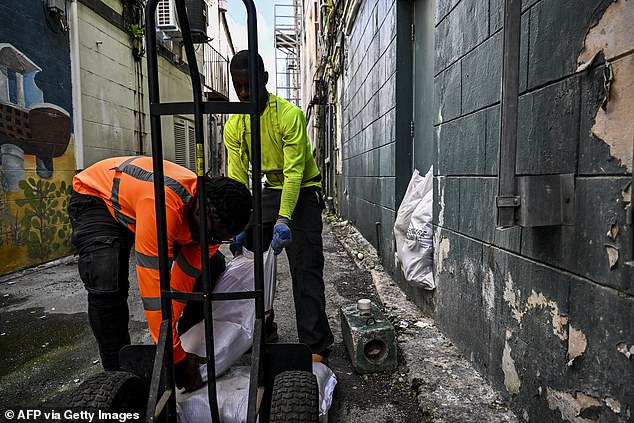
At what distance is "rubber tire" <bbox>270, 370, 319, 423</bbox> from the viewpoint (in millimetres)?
1545

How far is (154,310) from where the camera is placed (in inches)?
68.7

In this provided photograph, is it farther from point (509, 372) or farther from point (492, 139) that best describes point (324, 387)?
point (492, 139)

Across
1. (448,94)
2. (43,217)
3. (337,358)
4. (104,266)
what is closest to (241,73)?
(104,266)

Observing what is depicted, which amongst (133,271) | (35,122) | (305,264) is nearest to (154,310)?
(305,264)

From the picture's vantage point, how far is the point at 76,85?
20.5 ft

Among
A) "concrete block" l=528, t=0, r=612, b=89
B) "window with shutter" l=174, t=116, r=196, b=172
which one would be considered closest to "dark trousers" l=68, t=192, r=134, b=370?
"concrete block" l=528, t=0, r=612, b=89

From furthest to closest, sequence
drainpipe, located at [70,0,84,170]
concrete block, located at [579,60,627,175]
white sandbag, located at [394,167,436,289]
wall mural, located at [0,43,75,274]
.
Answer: drainpipe, located at [70,0,84,170]
wall mural, located at [0,43,75,274]
white sandbag, located at [394,167,436,289]
concrete block, located at [579,60,627,175]

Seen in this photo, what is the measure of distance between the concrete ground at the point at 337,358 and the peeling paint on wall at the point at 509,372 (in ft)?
0.38

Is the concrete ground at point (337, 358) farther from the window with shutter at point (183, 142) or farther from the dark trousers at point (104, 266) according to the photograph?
the window with shutter at point (183, 142)

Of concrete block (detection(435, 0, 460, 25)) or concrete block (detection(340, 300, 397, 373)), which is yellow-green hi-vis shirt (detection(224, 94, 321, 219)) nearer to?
concrete block (detection(340, 300, 397, 373))

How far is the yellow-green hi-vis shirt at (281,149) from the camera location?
8.32 ft

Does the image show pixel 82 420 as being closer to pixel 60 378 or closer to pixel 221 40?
pixel 60 378

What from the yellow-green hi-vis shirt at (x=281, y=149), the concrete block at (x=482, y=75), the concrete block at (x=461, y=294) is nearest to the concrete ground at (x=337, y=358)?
the concrete block at (x=461, y=294)

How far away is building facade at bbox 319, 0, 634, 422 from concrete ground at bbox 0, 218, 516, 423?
14 cm
